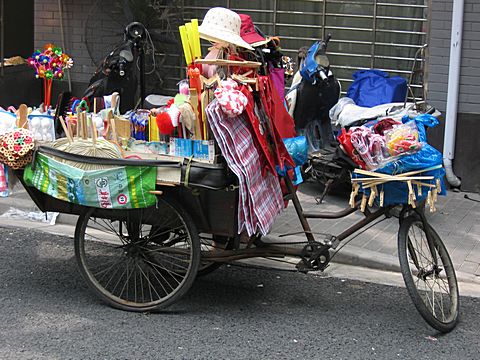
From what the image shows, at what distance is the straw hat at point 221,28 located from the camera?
5.34 meters

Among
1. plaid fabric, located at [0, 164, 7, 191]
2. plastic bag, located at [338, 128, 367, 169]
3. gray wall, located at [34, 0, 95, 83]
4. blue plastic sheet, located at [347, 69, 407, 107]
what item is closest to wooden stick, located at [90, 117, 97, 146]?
plaid fabric, located at [0, 164, 7, 191]

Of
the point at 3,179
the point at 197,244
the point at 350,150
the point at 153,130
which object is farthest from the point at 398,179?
the point at 3,179

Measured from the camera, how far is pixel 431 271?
5496 mm

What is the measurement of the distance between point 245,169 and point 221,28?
95 centimetres

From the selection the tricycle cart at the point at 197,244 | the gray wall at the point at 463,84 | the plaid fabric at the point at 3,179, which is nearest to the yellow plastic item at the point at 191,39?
the tricycle cart at the point at 197,244

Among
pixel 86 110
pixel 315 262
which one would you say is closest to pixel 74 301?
pixel 86 110

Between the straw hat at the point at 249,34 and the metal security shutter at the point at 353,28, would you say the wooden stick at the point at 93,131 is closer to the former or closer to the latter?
the straw hat at the point at 249,34

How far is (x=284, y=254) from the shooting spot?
5.59 metres

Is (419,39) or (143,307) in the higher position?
(419,39)

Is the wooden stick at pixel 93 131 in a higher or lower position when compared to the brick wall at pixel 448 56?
lower

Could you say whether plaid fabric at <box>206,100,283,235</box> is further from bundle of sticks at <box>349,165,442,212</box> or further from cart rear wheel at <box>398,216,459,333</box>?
cart rear wheel at <box>398,216,459,333</box>

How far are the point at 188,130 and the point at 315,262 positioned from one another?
119cm

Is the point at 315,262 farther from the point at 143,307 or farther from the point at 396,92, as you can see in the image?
the point at 396,92

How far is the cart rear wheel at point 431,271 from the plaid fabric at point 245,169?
872 millimetres
